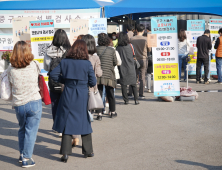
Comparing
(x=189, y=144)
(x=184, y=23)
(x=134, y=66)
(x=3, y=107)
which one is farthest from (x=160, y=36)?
(x=184, y=23)

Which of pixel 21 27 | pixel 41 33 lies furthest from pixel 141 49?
pixel 21 27

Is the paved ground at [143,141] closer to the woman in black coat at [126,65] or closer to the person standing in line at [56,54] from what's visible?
the woman in black coat at [126,65]

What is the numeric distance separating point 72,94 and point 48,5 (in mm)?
8933

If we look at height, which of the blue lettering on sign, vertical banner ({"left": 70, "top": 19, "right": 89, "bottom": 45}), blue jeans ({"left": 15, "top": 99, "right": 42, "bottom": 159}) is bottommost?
blue jeans ({"left": 15, "top": 99, "right": 42, "bottom": 159})

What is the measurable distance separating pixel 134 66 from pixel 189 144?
3777 millimetres

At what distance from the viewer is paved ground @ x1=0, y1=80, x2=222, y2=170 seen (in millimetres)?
4758

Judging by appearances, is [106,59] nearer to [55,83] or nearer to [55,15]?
[55,83]

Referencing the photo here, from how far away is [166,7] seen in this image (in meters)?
13.5

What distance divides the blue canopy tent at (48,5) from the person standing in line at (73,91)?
830 centimetres

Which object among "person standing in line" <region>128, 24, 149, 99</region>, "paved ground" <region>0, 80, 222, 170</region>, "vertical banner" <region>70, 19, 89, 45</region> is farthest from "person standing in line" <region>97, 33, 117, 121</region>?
"vertical banner" <region>70, 19, 89, 45</region>

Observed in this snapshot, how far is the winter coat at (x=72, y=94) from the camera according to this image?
4.75m

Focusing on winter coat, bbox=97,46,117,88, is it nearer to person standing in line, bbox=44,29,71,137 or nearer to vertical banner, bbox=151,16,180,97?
person standing in line, bbox=44,29,71,137

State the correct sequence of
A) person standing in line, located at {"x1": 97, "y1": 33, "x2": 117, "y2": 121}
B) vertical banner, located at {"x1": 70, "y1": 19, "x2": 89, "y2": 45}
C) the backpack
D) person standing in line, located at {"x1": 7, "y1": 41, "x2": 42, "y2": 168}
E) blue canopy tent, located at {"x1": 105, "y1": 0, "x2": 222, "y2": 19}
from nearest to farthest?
person standing in line, located at {"x1": 7, "y1": 41, "x2": 42, "y2": 168} → the backpack → person standing in line, located at {"x1": 97, "y1": 33, "x2": 117, "y2": 121} → vertical banner, located at {"x1": 70, "y1": 19, "x2": 89, "y2": 45} → blue canopy tent, located at {"x1": 105, "y1": 0, "x2": 222, "y2": 19}

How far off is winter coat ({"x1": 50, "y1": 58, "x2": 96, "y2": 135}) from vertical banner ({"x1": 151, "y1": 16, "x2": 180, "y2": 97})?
451 centimetres
